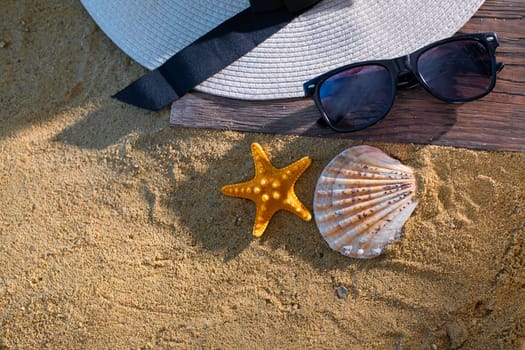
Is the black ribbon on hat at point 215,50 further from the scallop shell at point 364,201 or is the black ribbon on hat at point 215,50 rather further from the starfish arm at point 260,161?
the scallop shell at point 364,201

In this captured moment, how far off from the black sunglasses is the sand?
0.10 metres

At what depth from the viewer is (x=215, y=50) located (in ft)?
4.11

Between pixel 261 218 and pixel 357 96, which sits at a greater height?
pixel 357 96

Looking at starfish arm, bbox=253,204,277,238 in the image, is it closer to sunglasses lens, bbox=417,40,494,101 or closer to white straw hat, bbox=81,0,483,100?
white straw hat, bbox=81,0,483,100

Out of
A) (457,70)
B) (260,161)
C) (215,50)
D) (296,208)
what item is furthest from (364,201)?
(215,50)

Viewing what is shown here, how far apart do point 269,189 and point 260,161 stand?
2.8 inches

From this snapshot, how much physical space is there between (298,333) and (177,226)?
39 cm

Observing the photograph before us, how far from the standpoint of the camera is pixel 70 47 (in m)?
1.38

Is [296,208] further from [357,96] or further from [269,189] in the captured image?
[357,96]

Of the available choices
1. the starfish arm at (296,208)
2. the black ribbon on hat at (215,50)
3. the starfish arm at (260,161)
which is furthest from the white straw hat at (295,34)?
the starfish arm at (296,208)

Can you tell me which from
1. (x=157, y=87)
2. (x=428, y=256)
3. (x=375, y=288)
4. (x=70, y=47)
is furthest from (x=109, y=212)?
(x=428, y=256)

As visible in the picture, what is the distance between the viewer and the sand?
1.20 m

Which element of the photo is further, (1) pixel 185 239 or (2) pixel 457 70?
(1) pixel 185 239

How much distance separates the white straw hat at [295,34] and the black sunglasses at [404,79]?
62 mm
